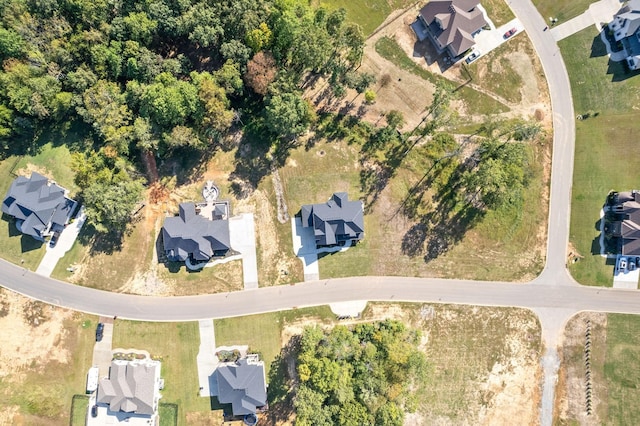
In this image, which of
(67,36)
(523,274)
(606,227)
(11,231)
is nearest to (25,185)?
(11,231)

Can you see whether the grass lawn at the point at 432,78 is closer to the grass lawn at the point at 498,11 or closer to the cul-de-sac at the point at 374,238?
the cul-de-sac at the point at 374,238

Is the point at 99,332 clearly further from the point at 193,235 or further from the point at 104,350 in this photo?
the point at 193,235

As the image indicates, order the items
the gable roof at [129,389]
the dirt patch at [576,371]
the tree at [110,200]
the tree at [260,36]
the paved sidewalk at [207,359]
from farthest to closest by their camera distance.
Answer: the dirt patch at [576,371] < the paved sidewalk at [207,359] < the gable roof at [129,389] < the tree at [110,200] < the tree at [260,36]

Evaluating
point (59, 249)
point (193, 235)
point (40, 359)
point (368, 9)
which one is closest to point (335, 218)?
point (193, 235)

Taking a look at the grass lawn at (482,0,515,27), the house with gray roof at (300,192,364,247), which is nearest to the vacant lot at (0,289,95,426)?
the house with gray roof at (300,192,364,247)

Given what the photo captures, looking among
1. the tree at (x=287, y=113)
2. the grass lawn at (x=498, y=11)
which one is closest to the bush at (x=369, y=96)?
the tree at (x=287, y=113)

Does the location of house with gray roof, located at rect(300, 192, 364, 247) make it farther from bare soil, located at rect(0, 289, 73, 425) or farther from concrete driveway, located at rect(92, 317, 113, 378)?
bare soil, located at rect(0, 289, 73, 425)
